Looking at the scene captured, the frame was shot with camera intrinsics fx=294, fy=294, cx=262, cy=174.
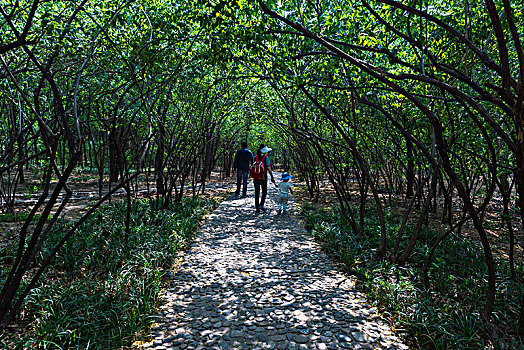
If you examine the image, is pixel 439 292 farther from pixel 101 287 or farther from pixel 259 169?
pixel 259 169

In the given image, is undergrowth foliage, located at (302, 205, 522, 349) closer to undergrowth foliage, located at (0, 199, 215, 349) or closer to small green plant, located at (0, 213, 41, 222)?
undergrowth foliage, located at (0, 199, 215, 349)

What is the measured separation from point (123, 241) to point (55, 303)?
83.1 inches

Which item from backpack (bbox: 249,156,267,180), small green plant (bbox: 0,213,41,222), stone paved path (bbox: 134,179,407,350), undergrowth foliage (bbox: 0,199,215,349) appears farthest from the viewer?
backpack (bbox: 249,156,267,180)

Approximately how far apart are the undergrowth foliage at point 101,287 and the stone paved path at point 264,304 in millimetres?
299

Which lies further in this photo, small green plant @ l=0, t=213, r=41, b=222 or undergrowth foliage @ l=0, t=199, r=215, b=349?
small green plant @ l=0, t=213, r=41, b=222

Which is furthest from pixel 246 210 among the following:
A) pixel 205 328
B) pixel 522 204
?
Answer: pixel 522 204

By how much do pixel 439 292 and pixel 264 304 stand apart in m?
2.23

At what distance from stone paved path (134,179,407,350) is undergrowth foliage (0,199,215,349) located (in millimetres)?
299

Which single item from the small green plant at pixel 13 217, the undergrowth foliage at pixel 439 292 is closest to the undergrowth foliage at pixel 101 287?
the small green plant at pixel 13 217

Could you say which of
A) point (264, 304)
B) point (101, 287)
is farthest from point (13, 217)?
point (264, 304)

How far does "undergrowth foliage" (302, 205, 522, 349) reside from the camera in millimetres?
2852

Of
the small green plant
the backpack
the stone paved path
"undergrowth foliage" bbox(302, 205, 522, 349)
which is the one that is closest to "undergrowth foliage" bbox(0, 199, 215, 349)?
the stone paved path

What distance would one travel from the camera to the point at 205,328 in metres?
3.08

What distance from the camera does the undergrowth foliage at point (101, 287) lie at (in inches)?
109
